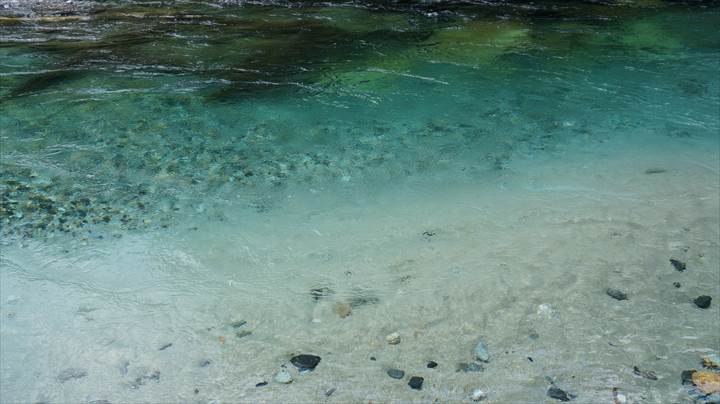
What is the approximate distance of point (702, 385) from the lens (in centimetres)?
345

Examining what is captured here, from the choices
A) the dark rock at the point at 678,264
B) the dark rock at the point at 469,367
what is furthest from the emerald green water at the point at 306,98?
the dark rock at the point at 469,367

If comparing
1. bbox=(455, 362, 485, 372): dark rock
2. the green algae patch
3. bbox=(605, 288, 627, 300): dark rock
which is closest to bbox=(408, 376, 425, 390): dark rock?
bbox=(455, 362, 485, 372): dark rock

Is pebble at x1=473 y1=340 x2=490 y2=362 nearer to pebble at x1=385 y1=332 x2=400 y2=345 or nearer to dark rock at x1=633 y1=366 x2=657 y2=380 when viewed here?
pebble at x1=385 y1=332 x2=400 y2=345

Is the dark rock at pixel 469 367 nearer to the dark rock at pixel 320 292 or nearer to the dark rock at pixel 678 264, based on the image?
the dark rock at pixel 320 292

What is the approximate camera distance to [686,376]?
3533 millimetres

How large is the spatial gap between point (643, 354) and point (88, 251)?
4294 mm

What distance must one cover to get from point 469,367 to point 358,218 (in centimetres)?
201

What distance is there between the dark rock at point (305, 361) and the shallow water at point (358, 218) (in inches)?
2.1

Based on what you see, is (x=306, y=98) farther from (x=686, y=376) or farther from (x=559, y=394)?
A: (x=686, y=376)

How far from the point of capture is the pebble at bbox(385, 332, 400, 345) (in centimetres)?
393

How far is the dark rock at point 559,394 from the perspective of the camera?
3.43 meters

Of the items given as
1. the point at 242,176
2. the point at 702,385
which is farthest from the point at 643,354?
the point at 242,176

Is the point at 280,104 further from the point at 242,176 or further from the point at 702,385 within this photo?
the point at 702,385

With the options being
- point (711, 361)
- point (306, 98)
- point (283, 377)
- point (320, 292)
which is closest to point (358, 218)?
point (320, 292)
